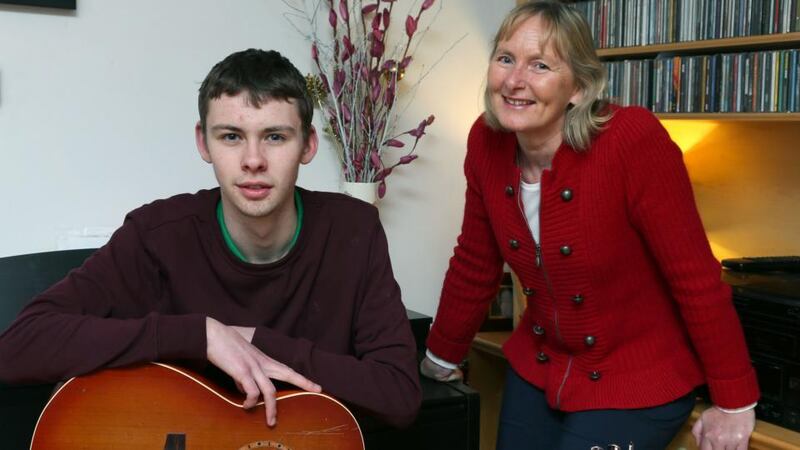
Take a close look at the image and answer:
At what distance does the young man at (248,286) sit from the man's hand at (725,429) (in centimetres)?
57

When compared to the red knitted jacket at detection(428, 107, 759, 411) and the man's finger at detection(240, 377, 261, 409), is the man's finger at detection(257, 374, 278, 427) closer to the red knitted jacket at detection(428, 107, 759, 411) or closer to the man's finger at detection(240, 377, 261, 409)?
the man's finger at detection(240, 377, 261, 409)

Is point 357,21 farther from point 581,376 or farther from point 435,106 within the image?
point 581,376

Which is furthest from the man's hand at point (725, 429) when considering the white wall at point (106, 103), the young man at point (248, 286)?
the white wall at point (106, 103)

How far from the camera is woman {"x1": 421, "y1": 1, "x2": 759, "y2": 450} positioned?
5.04 feet

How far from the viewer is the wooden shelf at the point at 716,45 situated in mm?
1997

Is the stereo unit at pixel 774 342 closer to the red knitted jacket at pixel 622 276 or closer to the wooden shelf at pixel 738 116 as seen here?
the red knitted jacket at pixel 622 276

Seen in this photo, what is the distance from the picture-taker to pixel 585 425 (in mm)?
1602

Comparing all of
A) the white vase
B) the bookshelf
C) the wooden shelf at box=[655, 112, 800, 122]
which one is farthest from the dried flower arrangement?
the wooden shelf at box=[655, 112, 800, 122]

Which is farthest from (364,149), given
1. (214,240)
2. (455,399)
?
(214,240)

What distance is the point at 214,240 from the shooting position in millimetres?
1473

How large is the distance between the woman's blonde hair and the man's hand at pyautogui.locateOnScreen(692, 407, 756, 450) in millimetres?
552

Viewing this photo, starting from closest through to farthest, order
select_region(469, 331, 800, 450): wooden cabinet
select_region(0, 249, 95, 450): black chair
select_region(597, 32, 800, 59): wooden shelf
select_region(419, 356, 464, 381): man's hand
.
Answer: select_region(0, 249, 95, 450): black chair
select_region(419, 356, 464, 381): man's hand
select_region(597, 32, 800, 59): wooden shelf
select_region(469, 331, 800, 450): wooden cabinet

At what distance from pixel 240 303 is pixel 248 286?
0.03 m

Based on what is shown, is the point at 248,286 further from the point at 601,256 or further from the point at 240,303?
the point at 601,256
